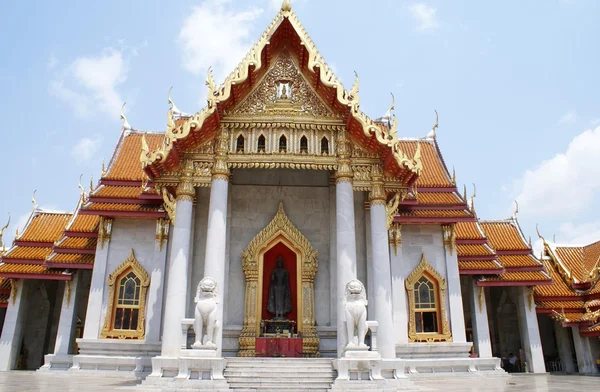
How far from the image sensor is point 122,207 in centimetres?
1488

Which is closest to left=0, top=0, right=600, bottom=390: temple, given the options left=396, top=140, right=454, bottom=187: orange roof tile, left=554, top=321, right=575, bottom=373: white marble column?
left=396, top=140, right=454, bottom=187: orange roof tile

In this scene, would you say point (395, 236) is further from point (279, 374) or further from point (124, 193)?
point (124, 193)

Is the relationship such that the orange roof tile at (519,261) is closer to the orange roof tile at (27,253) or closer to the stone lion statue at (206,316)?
the stone lion statue at (206,316)

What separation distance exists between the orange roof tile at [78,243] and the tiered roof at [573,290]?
636 inches

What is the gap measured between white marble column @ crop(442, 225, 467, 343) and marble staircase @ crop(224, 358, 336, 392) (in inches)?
213

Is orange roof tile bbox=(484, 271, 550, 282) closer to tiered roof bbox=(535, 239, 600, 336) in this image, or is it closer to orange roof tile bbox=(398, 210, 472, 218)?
tiered roof bbox=(535, 239, 600, 336)

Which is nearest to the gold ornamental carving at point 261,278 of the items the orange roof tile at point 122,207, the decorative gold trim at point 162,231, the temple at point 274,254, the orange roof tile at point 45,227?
the temple at point 274,254

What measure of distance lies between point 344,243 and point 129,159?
33.0 ft

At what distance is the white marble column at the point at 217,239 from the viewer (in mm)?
10438

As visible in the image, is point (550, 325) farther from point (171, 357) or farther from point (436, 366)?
point (171, 357)

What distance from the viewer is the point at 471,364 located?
1401 cm

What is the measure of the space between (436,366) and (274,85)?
8.58 m

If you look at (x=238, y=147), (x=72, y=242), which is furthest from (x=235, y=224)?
(x=72, y=242)

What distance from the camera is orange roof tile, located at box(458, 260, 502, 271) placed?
1647cm
